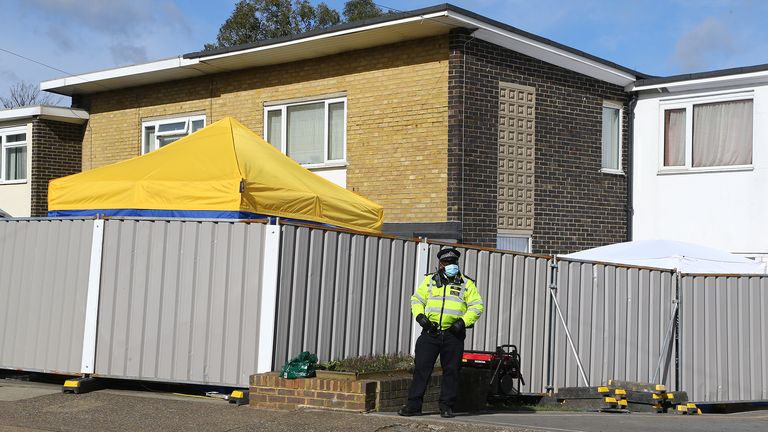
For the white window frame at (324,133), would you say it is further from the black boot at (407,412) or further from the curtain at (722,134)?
the black boot at (407,412)

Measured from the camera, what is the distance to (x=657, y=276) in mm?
14102

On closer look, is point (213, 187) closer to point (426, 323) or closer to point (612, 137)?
point (426, 323)

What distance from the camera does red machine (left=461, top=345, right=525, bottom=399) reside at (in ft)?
37.3

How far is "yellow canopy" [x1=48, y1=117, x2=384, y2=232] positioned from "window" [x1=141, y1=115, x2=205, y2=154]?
23.4 feet

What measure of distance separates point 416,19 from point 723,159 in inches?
267

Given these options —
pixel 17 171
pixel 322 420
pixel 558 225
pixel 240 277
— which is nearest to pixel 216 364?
pixel 240 277

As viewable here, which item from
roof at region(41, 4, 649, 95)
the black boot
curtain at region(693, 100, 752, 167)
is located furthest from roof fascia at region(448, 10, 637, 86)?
the black boot

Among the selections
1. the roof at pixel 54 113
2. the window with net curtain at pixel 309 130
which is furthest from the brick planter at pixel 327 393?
the roof at pixel 54 113

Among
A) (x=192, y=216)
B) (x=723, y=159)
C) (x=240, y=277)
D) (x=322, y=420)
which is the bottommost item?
(x=322, y=420)

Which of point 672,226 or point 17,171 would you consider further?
point 17,171

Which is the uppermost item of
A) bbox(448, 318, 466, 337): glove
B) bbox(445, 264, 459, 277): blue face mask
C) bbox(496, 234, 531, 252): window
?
bbox(496, 234, 531, 252): window

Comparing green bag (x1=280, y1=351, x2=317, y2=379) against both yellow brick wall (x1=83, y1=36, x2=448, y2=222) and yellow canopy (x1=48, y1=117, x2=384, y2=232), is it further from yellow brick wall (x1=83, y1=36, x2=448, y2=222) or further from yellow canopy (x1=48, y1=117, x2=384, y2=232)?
yellow brick wall (x1=83, y1=36, x2=448, y2=222)

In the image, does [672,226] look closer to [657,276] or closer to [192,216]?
[657,276]

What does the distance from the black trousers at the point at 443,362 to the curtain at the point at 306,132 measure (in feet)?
29.5
